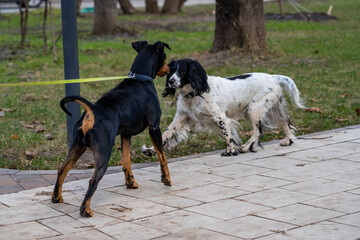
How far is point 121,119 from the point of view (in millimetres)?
5188

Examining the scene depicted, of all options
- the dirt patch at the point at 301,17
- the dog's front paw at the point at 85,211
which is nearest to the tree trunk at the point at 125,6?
the dirt patch at the point at 301,17

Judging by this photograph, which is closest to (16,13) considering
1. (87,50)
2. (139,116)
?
(87,50)

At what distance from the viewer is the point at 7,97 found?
10312 mm

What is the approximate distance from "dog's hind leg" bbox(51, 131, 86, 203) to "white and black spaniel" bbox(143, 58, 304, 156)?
1.88 metres

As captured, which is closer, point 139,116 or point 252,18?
point 139,116

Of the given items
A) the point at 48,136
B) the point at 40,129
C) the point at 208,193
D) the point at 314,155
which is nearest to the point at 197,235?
the point at 208,193

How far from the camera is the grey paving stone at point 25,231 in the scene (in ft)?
14.3

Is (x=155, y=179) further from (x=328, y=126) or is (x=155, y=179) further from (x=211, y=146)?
(x=328, y=126)

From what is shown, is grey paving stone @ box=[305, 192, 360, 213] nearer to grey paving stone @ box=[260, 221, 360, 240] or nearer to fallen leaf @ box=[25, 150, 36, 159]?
grey paving stone @ box=[260, 221, 360, 240]

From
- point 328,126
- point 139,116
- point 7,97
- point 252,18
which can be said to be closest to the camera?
point 139,116

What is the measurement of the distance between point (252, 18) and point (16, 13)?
58.1 feet

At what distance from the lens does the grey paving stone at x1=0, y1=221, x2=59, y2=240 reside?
14.3ft

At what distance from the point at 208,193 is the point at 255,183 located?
0.55m

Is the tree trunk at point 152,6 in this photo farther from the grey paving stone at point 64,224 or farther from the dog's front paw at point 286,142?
the grey paving stone at point 64,224
